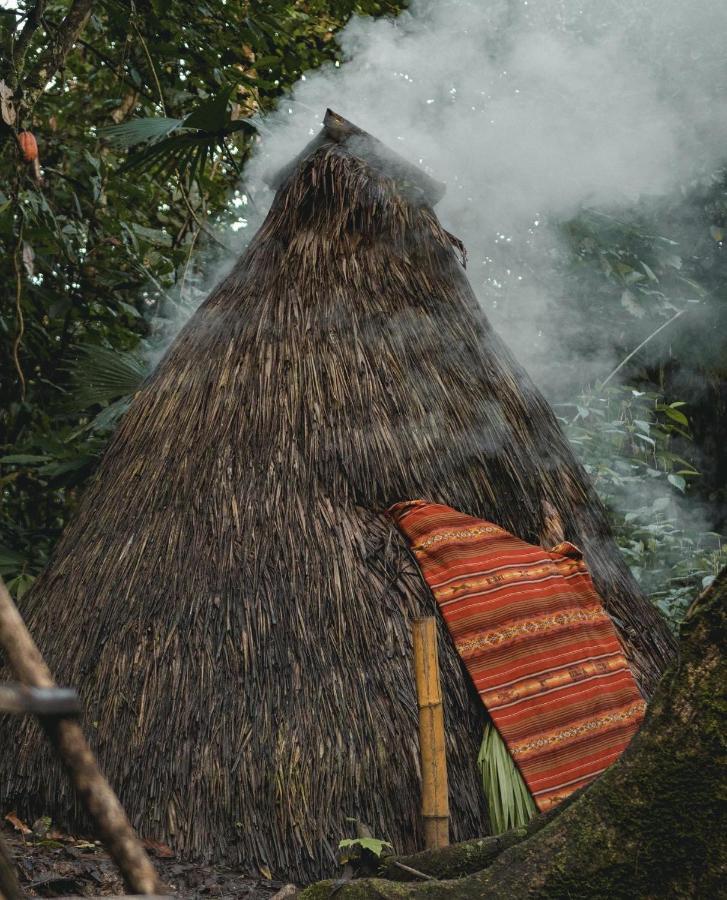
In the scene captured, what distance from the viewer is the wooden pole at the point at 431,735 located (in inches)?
93.9

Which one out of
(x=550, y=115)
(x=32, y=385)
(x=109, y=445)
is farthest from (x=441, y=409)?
(x=550, y=115)

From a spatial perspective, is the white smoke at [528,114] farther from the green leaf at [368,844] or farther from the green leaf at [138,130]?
the green leaf at [368,844]

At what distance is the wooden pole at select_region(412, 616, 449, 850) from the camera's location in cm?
238

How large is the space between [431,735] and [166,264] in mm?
3683

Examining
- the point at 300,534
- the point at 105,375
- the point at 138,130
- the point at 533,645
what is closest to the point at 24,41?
the point at 138,130

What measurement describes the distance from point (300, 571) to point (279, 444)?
17.7 inches

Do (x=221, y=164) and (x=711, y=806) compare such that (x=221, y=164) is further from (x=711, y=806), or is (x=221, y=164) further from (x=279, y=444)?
(x=711, y=806)

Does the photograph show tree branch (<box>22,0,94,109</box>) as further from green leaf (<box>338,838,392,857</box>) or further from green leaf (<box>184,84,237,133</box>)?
green leaf (<box>338,838,392,857</box>)

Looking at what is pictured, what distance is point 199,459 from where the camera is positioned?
3039mm

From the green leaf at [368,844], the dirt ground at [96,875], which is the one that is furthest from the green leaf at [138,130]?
the green leaf at [368,844]

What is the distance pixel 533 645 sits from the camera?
8.97 ft

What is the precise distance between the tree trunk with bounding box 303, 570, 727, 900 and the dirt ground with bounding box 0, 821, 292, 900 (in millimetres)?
1081

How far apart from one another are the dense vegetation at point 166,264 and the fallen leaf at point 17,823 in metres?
1.43

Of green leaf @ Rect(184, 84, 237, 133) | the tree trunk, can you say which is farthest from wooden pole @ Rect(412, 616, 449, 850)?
green leaf @ Rect(184, 84, 237, 133)
